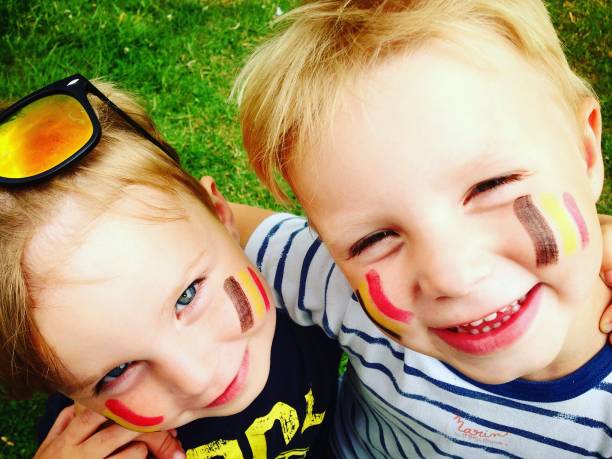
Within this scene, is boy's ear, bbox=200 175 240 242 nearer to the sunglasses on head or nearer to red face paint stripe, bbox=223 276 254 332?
red face paint stripe, bbox=223 276 254 332

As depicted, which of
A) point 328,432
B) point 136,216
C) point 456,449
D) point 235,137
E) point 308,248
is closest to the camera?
point 136,216

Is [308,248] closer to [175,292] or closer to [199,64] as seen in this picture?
[175,292]

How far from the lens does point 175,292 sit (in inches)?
53.7

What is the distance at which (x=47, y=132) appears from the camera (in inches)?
55.4

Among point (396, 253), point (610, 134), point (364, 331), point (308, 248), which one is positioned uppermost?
point (396, 253)

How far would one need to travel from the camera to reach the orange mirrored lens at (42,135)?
136cm

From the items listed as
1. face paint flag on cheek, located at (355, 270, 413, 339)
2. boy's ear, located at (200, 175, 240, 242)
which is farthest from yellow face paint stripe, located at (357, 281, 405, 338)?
boy's ear, located at (200, 175, 240, 242)

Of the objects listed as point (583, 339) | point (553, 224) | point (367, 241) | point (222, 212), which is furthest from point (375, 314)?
point (222, 212)

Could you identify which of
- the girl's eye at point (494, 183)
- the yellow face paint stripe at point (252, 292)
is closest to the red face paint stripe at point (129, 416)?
the yellow face paint stripe at point (252, 292)

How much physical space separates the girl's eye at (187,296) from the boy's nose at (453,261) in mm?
603

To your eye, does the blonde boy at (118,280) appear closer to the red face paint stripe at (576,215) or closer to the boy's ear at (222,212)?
the boy's ear at (222,212)

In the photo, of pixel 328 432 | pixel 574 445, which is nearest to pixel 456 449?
pixel 574 445

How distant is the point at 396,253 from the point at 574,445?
2.46 feet

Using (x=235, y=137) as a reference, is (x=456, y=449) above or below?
below
